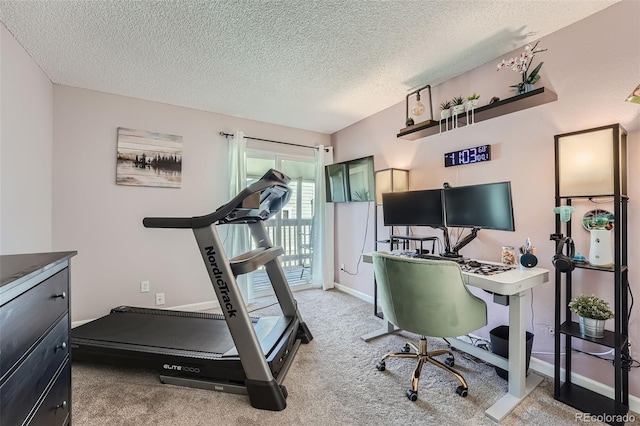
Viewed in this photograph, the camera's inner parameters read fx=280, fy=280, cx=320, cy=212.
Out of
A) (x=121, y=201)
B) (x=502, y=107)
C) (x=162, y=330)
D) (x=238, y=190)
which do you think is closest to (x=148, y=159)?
(x=121, y=201)

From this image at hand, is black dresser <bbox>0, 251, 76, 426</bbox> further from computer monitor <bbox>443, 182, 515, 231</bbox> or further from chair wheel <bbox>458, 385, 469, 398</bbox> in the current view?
computer monitor <bbox>443, 182, 515, 231</bbox>

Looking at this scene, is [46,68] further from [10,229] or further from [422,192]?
[422,192]

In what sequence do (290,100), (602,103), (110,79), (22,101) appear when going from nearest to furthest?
(602,103)
(22,101)
(110,79)
(290,100)

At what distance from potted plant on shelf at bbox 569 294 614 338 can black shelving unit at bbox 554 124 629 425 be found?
1.6 inches

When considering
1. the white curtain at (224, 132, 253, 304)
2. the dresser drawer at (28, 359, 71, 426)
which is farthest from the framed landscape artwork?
the dresser drawer at (28, 359, 71, 426)

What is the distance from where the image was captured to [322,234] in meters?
4.11

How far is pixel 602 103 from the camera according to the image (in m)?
1.76

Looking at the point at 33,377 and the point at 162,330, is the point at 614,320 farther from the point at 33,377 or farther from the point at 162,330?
the point at 162,330

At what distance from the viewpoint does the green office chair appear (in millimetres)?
1642

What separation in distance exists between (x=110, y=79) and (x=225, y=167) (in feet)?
4.43

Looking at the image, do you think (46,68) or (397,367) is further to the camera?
(46,68)

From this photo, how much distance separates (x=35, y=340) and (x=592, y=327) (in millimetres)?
2659

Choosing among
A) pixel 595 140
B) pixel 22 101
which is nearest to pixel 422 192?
pixel 595 140

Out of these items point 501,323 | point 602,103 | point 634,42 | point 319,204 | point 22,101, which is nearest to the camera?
point 634,42
